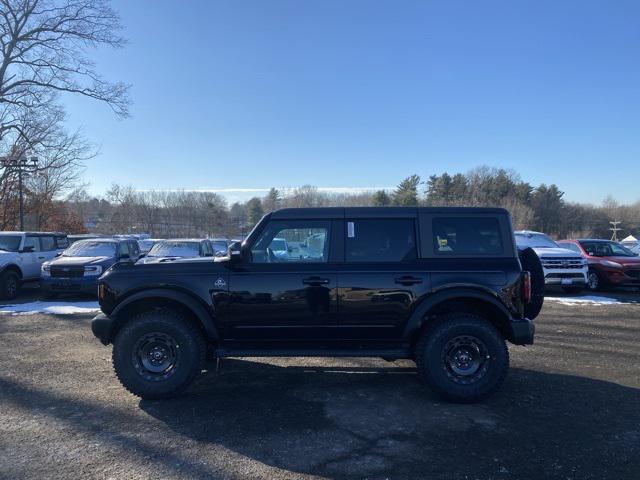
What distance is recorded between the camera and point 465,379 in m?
4.83

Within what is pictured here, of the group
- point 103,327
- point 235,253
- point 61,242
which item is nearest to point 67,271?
point 61,242

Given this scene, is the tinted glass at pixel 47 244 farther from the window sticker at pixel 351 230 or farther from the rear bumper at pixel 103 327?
the window sticker at pixel 351 230

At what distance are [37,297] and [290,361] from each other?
982 cm

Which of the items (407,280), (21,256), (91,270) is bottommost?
(91,270)

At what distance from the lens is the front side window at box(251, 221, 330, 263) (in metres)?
5.00

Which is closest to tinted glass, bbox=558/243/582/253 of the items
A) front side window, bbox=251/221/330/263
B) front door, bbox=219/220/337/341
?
front side window, bbox=251/221/330/263

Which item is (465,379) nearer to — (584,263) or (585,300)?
(585,300)

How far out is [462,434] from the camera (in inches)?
160

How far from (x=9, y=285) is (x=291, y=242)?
10927 millimetres

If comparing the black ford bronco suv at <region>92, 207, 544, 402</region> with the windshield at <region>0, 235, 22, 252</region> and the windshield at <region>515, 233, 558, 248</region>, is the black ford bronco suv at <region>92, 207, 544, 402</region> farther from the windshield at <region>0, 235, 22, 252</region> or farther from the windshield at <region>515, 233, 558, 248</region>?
the windshield at <region>515, 233, 558, 248</region>

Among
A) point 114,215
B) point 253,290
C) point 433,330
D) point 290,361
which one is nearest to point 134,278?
point 253,290

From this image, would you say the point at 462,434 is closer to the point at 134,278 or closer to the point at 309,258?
the point at 309,258

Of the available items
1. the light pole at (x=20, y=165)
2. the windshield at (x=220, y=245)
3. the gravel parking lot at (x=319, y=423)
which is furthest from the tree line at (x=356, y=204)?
the gravel parking lot at (x=319, y=423)

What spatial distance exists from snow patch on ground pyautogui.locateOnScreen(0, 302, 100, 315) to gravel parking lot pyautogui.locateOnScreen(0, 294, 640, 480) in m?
3.74
